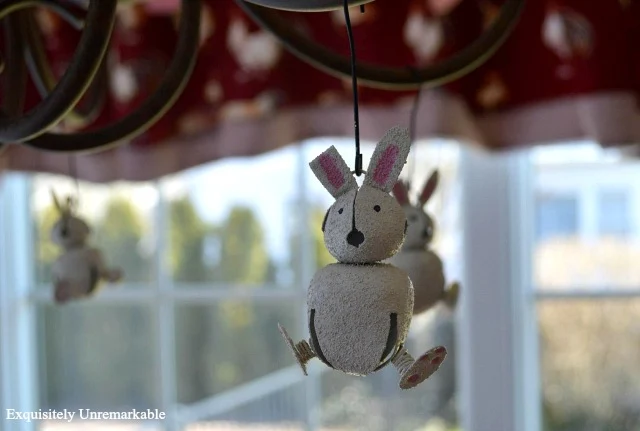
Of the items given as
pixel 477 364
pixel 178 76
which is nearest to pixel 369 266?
pixel 178 76

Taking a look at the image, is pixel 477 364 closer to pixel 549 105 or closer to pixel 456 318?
pixel 456 318

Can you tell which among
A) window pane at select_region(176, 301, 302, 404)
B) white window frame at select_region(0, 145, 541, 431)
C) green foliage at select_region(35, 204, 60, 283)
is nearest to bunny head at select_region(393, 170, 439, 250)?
white window frame at select_region(0, 145, 541, 431)

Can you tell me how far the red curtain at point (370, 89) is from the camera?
1198mm

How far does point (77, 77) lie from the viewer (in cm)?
56

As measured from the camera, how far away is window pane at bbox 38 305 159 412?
1.73m

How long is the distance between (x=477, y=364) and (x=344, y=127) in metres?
0.52

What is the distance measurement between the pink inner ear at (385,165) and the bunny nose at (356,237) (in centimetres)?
4

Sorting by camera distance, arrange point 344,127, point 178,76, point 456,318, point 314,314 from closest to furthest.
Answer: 1. point 314,314
2. point 178,76
3. point 344,127
4. point 456,318

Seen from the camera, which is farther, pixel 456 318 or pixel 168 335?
pixel 168 335

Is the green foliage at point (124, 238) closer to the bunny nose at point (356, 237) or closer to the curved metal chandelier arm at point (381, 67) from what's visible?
the curved metal chandelier arm at point (381, 67)

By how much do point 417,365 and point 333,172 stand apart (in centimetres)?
15

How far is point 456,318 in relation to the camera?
4.80 ft

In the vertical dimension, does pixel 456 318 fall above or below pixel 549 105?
below

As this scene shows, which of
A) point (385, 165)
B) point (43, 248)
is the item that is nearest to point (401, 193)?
point (385, 165)
